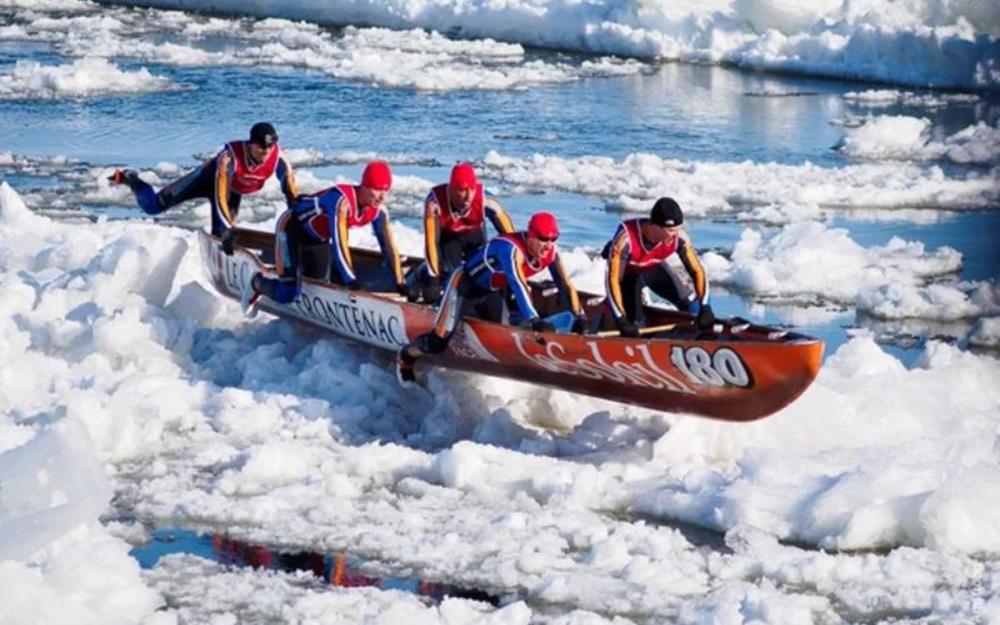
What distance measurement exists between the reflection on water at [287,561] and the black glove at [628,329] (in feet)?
9.55

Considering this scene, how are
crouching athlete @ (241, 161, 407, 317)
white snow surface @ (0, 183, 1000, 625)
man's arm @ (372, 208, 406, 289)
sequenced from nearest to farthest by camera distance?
1. white snow surface @ (0, 183, 1000, 625)
2. crouching athlete @ (241, 161, 407, 317)
3. man's arm @ (372, 208, 406, 289)

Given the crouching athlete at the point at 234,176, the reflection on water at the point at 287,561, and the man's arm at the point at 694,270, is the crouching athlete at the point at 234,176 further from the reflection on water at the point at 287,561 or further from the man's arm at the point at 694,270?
the reflection on water at the point at 287,561

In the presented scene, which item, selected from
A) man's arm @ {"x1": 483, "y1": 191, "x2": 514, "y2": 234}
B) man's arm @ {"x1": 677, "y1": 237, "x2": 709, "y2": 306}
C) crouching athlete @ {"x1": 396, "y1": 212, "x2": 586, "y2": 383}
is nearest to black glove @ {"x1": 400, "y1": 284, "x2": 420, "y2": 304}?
crouching athlete @ {"x1": 396, "y1": 212, "x2": 586, "y2": 383}

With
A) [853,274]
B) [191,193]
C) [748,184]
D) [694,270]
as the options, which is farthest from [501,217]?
[748,184]

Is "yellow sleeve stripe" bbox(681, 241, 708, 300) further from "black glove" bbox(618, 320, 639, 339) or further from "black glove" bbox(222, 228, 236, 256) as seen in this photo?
"black glove" bbox(222, 228, 236, 256)

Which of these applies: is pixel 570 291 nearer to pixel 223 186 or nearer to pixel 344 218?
pixel 344 218

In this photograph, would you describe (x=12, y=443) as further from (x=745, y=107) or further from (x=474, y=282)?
(x=745, y=107)

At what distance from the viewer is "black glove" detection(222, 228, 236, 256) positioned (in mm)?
15562

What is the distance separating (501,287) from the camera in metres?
13.4

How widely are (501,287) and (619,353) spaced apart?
54.1 inches

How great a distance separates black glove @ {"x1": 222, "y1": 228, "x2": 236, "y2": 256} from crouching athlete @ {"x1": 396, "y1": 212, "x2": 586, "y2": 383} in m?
2.67

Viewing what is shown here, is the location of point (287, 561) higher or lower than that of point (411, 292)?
lower

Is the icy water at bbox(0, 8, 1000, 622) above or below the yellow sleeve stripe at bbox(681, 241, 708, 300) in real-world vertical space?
below

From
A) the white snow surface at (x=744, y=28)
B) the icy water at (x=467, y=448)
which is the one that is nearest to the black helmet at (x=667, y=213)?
the icy water at (x=467, y=448)
